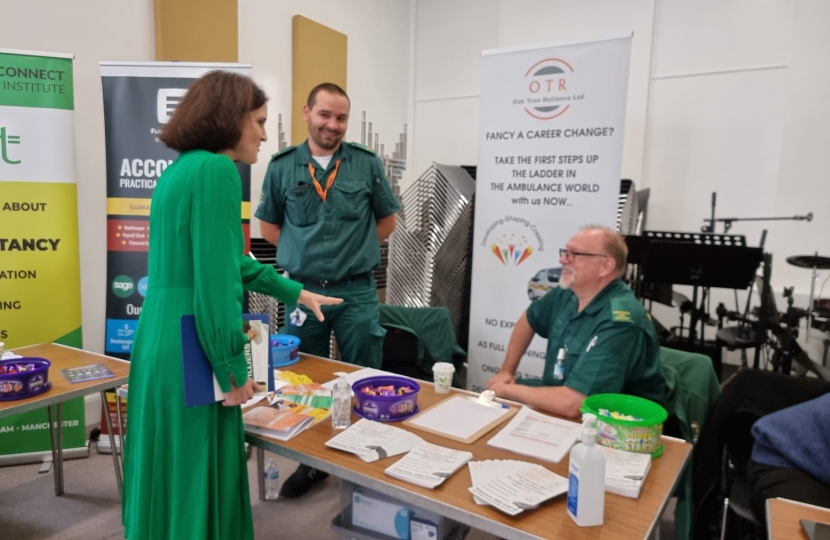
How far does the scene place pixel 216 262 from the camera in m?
1.27

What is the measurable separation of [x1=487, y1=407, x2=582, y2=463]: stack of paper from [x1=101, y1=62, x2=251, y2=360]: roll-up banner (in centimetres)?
207

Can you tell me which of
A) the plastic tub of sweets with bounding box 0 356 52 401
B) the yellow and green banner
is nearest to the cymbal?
the plastic tub of sweets with bounding box 0 356 52 401

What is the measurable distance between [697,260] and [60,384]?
366 centimetres

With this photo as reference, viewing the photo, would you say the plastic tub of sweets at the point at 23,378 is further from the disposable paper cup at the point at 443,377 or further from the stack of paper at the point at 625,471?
the stack of paper at the point at 625,471

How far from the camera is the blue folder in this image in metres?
1.29

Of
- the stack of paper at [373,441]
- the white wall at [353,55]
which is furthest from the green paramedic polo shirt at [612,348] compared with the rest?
the white wall at [353,55]

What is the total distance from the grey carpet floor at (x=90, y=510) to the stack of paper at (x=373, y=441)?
1.11 m

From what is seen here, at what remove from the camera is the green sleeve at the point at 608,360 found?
5.60 ft

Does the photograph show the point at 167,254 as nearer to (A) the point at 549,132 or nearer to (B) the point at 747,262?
(A) the point at 549,132

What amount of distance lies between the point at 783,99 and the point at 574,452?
5086 mm

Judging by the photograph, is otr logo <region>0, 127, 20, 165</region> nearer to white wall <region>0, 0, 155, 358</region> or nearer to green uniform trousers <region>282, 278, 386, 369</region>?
white wall <region>0, 0, 155, 358</region>

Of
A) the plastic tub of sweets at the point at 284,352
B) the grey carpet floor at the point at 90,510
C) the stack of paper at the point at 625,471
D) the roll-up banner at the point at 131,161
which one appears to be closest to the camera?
the stack of paper at the point at 625,471

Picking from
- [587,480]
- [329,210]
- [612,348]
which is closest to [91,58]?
[329,210]

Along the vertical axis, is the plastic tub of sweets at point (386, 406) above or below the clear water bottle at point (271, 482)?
above
